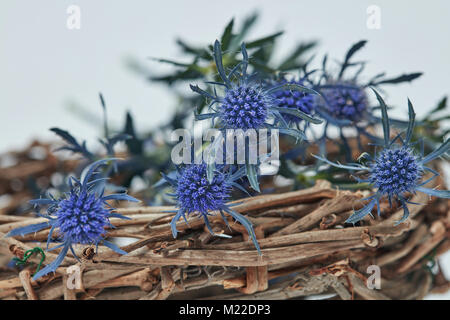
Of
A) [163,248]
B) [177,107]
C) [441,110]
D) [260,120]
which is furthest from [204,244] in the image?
[441,110]

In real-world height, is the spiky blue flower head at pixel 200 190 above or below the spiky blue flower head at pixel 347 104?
below

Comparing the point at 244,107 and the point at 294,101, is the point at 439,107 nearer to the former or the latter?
the point at 294,101

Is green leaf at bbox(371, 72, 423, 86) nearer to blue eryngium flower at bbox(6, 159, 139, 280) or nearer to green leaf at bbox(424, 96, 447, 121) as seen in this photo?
green leaf at bbox(424, 96, 447, 121)

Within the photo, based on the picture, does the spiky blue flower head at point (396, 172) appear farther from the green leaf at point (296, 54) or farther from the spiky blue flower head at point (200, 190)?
the green leaf at point (296, 54)

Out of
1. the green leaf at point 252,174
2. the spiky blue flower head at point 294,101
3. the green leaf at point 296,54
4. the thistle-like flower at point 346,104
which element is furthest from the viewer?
the green leaf at point 296,54

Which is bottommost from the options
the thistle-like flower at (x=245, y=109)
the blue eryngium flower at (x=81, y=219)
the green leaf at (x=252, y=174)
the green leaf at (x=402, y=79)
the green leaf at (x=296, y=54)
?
the blue eryngium flower at (x=81, y=219)

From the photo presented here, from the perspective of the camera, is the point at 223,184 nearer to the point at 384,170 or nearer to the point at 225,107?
the point at 225,107

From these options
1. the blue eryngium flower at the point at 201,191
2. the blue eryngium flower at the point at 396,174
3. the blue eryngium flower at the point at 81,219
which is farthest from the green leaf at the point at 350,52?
the blue eryngium flower at the point at 81,219
